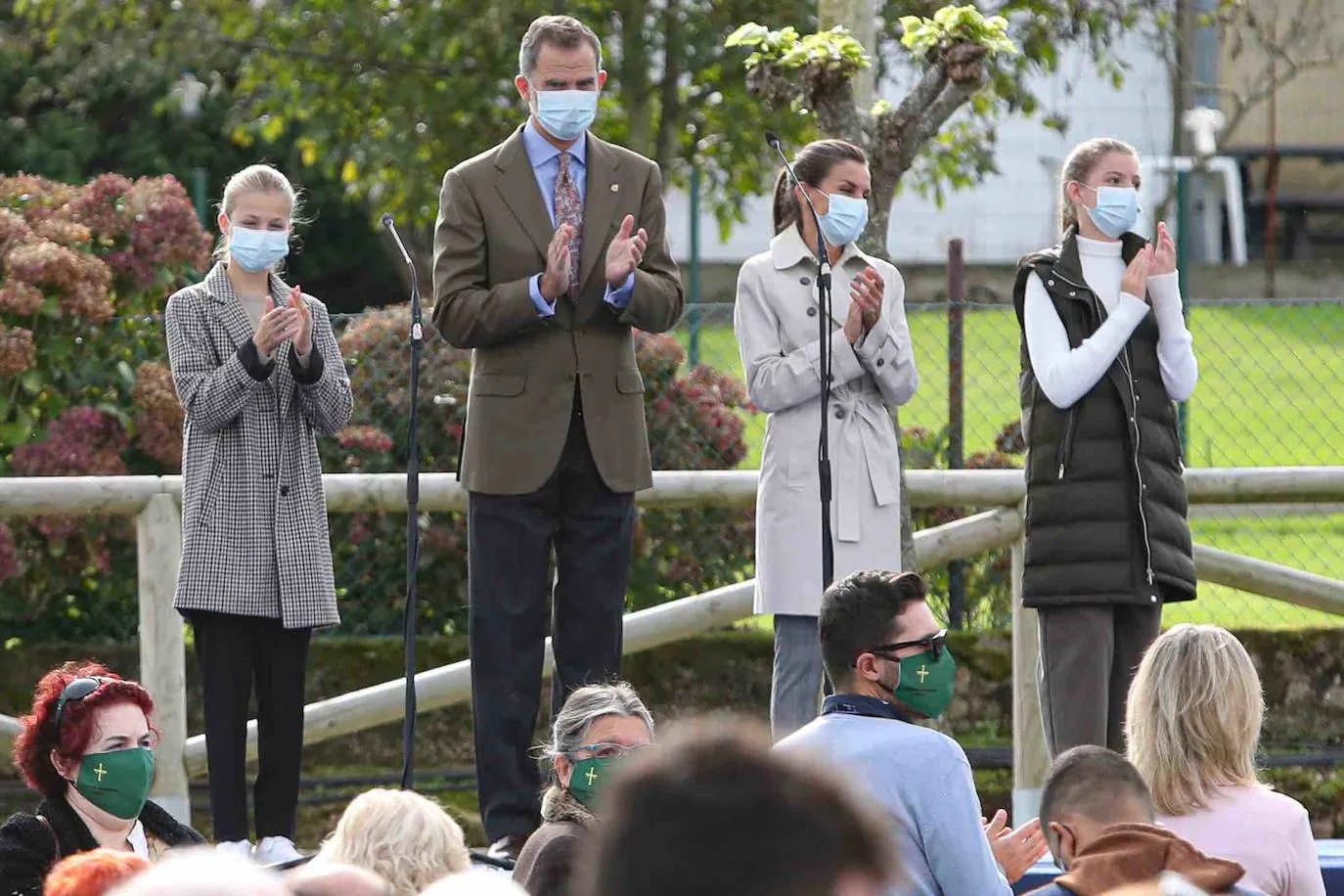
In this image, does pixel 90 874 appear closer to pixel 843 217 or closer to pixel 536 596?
pixel 536 596

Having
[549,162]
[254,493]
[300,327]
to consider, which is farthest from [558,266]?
[254,493]

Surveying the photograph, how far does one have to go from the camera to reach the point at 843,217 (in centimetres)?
600

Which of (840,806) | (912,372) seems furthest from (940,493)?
(840,806)

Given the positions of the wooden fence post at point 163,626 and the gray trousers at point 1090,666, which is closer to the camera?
the gray trousers at point 1090,666

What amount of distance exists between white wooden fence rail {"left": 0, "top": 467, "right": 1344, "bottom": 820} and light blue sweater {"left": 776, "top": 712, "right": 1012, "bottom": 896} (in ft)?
9.48

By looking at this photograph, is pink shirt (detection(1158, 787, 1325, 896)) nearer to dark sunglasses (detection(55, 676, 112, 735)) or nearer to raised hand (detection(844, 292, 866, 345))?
raised hand (detection(844, 292, 866, 345))

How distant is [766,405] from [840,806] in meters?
4.32

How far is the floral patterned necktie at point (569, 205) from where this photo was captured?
19.1 ft

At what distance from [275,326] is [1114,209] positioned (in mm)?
2239

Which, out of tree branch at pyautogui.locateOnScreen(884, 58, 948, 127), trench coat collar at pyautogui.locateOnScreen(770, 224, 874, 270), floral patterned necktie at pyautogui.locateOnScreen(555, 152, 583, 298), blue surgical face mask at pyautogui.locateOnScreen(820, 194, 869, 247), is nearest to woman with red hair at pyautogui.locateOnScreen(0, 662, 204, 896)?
floral patterned necktie at pyautogui.locateOnScreen(555, 152, 583, 298)

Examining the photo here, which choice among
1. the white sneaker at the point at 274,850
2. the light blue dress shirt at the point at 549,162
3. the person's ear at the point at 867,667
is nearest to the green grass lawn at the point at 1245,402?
the light blue dress shirt at the point at 549,162

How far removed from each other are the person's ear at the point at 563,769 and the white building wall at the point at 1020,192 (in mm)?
13006

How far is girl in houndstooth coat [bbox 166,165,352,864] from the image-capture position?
18.5 feet

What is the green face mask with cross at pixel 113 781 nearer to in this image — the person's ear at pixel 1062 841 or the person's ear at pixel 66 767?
the person's ear at pixel 66 767
